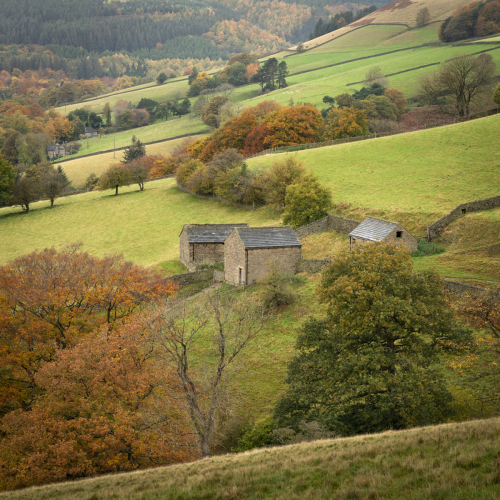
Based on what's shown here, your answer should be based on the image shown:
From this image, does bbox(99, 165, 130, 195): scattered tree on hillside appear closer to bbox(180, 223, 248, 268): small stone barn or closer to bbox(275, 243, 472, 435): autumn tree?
bbox(180, 223, 248, 268): small stone barn

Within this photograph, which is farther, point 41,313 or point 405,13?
point 405,13

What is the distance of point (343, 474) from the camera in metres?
10.9

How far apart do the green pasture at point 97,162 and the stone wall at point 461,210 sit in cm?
7948

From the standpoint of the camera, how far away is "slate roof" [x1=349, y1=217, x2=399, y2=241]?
3466cm

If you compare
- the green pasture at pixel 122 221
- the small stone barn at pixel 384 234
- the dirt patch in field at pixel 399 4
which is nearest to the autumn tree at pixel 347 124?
the green pasture at pixel 122 221

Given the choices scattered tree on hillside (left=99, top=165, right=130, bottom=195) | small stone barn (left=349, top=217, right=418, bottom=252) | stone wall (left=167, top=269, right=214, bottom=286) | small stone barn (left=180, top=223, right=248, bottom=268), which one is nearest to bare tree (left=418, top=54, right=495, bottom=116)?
small stone barn (left=349, top=217, right=418, bottom=252)

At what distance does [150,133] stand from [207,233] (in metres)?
92.3

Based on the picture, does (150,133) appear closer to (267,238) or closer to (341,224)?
(341,224)

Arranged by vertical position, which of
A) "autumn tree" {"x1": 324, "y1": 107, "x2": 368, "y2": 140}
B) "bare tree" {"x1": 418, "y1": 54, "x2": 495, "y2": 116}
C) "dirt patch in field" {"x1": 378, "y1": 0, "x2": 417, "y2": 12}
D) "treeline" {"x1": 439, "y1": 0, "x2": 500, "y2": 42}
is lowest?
"autumn tree" {"x1": 324, "y1": 107, "x2": 368, "y2": 140}

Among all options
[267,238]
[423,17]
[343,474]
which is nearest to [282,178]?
[267,238]

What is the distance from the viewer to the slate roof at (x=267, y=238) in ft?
125

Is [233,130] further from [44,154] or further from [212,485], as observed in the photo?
[212,485]

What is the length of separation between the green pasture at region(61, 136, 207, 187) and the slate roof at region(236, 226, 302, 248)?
233 feet

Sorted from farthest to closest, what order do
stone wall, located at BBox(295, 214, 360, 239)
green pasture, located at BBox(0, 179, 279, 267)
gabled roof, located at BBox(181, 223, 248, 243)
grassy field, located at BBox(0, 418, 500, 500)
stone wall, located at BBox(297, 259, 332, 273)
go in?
green pasture, located at BBox(0, 179, 279, 267)
gabled roof, located at BBox(181, 223, 248, 243)
stone wall, located at BBox(295, 214, 360, 239)
stone wall, located at BBox(297, 259, 332, 273)
grassy field, located at BBox(0, 418, 500, 500)
